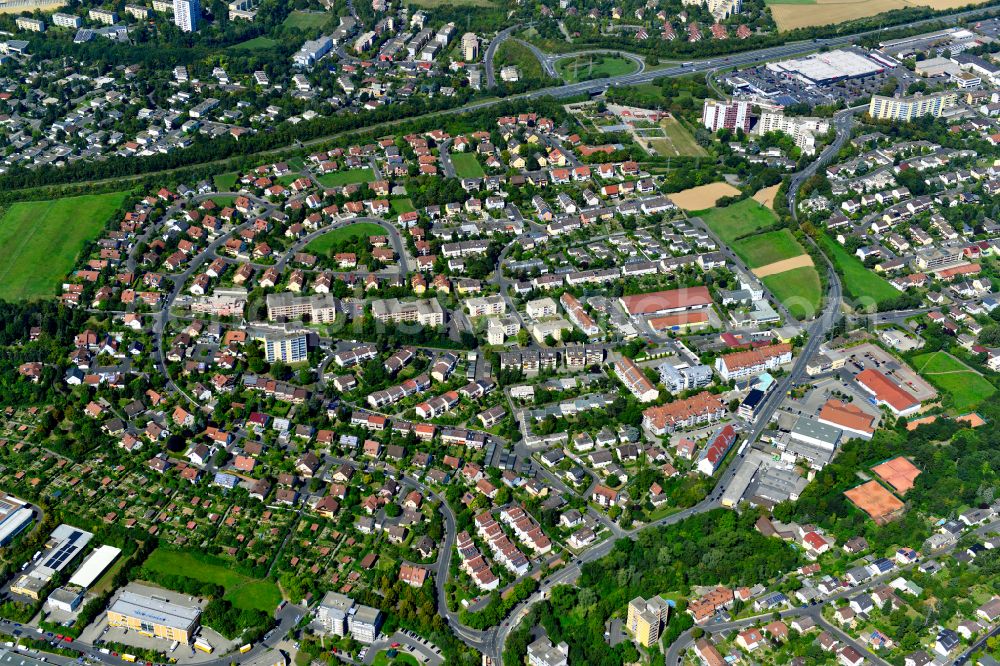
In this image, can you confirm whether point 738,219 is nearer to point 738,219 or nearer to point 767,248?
point 738,219

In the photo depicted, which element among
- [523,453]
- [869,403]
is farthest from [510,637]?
[869,403]

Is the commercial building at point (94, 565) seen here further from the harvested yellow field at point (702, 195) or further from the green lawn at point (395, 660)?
the harvested yellow field at point (702, 195)

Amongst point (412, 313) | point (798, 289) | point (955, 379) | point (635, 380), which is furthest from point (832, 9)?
point (412, 313)

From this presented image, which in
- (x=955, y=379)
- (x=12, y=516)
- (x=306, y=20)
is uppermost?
(x=306, y=20)

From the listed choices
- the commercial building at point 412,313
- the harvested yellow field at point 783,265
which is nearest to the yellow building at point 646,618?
the commercial building at point 412,313

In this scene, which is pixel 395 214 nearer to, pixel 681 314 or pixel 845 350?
pixel 681 314
